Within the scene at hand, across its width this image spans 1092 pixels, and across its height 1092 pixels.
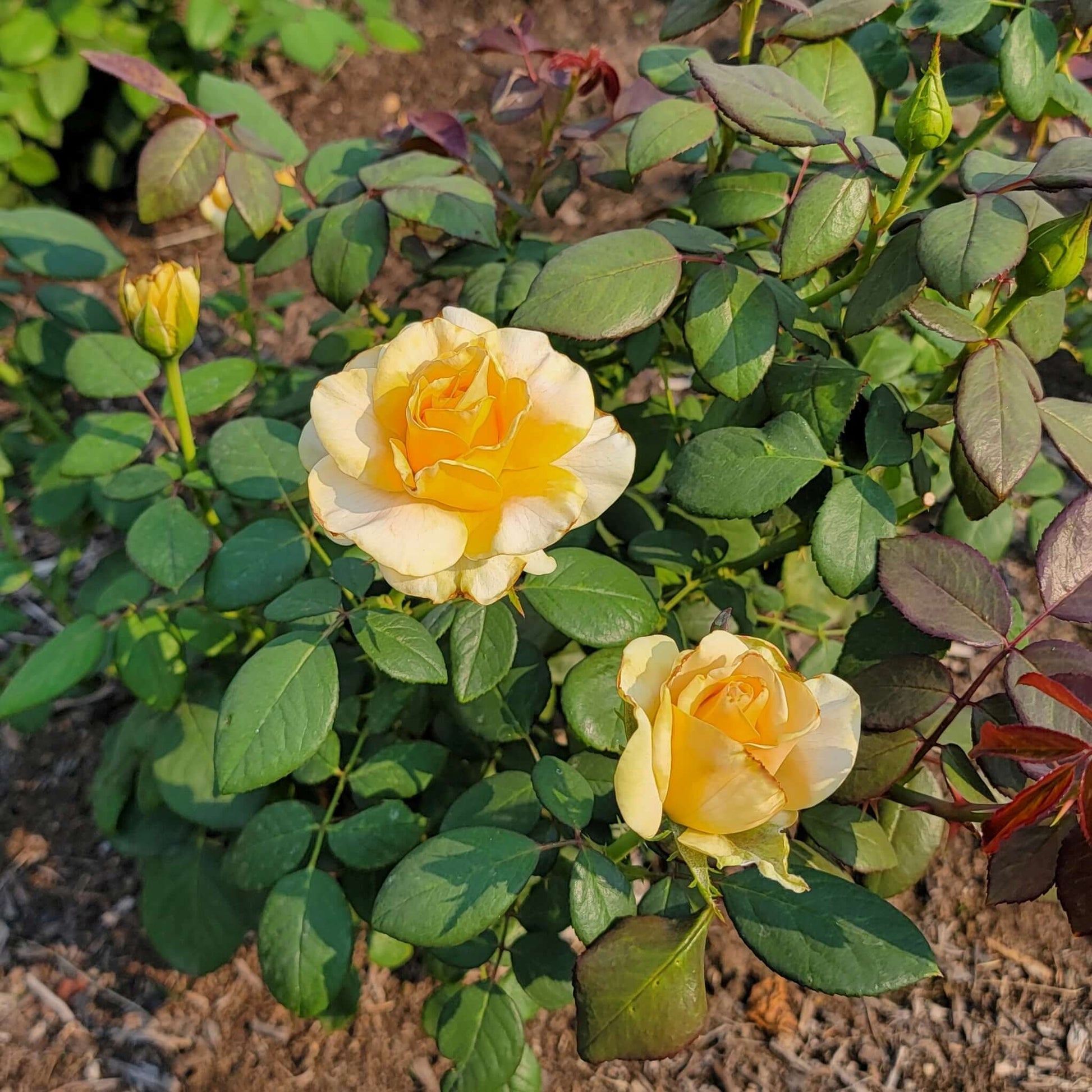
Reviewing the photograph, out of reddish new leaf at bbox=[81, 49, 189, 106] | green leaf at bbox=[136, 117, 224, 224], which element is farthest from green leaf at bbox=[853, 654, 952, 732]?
reddish new leaf at bbox=[81, 49, 189, 106]

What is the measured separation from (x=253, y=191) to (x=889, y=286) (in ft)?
2.81

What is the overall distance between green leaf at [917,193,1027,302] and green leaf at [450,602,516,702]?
1.78 feet

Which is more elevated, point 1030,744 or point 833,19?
point 833,19

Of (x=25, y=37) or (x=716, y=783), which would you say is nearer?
(x=716, y=783)

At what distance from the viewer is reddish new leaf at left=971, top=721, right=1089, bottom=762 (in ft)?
2.36

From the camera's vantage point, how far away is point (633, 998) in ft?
2.81

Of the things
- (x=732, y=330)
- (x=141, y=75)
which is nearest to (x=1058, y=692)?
(x=732, y=330)

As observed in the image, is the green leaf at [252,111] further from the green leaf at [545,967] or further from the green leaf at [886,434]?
the green leaf at [545,967]

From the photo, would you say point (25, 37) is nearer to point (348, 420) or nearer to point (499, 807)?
point (348, 420)

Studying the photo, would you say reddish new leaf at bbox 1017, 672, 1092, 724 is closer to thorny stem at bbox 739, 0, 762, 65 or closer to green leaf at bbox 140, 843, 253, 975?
thorny stem at bbox 739, 0, 762, 65

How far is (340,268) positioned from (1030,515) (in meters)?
1.21

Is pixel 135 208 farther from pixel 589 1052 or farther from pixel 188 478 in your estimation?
pixel 589 1052

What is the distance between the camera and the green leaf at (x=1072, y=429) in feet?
3.02

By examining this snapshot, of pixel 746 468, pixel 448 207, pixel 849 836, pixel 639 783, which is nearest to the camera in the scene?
pixel 639 783
